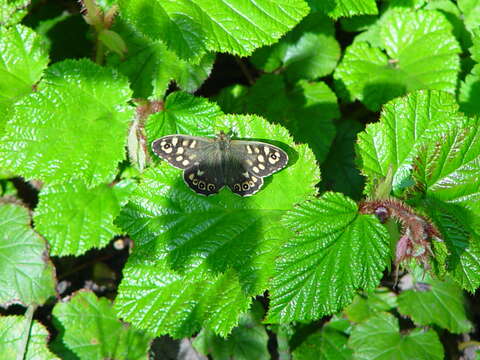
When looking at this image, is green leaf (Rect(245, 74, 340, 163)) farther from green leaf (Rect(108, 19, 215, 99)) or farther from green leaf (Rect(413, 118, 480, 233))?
green leaf (Rect(413, 118, 480, 233))

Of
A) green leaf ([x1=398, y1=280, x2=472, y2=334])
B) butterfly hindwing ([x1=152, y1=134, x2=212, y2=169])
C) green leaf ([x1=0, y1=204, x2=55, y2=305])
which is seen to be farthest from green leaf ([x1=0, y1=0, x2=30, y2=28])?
green leaf ([x1=398, y1=280, x2=472, y2=334])

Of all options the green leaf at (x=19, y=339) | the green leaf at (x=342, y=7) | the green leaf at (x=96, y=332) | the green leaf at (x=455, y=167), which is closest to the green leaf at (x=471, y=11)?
the green leaf at (x=342, y=7)

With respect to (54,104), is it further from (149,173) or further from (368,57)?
(368,57)

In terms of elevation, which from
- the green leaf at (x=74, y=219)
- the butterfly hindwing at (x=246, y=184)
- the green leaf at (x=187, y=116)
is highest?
the green leaf at (x=187, y=116)

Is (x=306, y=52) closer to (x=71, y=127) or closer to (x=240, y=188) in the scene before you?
(x=240, y=188)

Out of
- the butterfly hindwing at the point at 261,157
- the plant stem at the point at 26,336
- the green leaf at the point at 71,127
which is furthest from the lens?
the plant stem at the point at 26,336

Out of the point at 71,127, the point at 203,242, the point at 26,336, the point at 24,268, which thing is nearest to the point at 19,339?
the point at 26,336

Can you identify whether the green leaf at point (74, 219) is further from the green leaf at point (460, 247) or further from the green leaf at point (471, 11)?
the green leaf at point (471, 11)
